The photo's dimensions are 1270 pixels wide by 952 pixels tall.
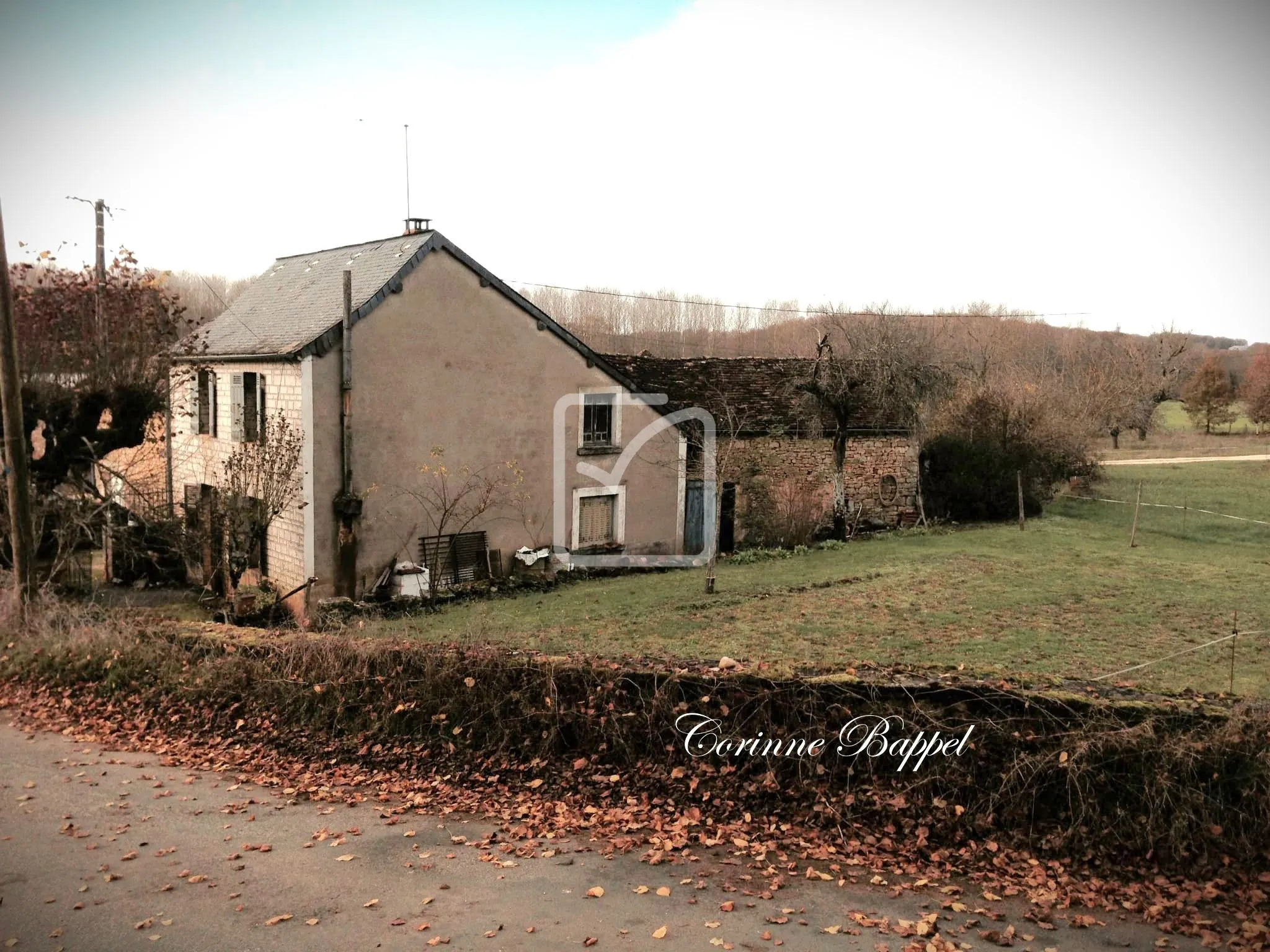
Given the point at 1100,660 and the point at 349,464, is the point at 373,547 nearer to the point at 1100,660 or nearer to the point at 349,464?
the point at 349,464

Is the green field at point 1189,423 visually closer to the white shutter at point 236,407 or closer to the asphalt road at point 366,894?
the white shutter at point 236,407

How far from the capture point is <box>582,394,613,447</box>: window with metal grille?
22406 millimetres

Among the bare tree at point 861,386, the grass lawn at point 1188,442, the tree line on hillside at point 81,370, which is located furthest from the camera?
the grass lawn at point 1188,442

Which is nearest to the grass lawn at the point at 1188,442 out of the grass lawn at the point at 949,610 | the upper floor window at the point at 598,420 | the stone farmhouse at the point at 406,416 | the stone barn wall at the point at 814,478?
the stone barn wall at the point at 814,478

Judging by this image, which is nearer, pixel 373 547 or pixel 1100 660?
pixel 1100 660

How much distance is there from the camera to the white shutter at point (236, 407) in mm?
20031

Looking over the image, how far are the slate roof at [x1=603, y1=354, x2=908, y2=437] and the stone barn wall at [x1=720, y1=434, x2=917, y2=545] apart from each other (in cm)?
39

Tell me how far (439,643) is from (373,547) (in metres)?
9.24

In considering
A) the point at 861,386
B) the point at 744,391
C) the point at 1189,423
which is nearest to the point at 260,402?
the point at 744,391

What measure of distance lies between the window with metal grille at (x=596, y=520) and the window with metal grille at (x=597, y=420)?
55.6 inches

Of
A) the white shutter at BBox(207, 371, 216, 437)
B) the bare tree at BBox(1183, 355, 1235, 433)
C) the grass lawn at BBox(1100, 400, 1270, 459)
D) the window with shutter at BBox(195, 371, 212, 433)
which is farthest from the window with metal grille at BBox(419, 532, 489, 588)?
the bare tree at BBox(1183, 355, 1235, 433)

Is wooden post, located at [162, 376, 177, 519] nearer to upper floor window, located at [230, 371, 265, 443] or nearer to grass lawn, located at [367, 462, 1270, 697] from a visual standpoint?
upper floor window, located at [230, 371, 265, 443]

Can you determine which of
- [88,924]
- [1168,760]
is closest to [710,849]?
[1168,760]

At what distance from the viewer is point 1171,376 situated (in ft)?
191
